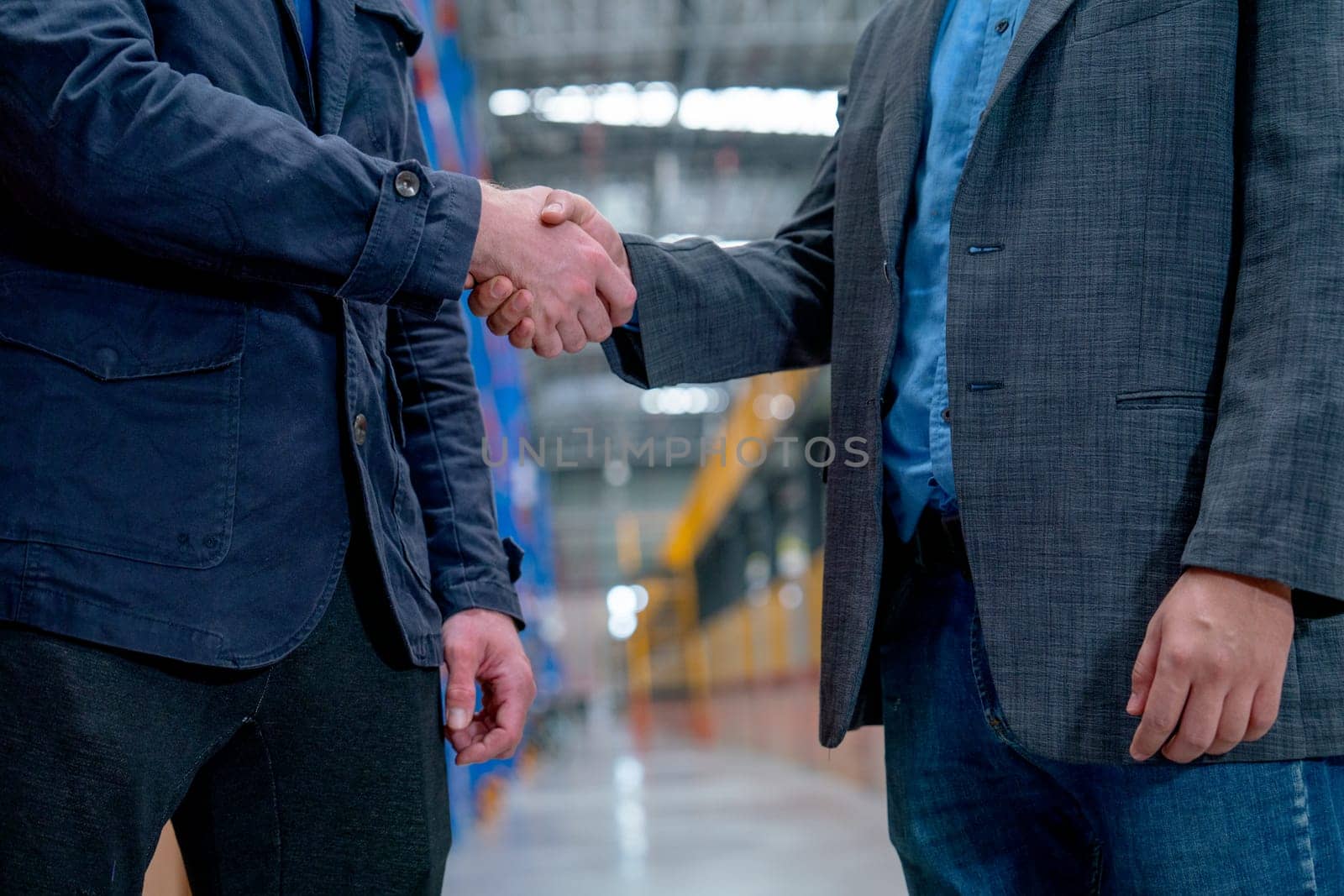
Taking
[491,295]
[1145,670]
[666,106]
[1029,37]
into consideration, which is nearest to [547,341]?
[491,295]

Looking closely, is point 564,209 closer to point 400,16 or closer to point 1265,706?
point 400,16

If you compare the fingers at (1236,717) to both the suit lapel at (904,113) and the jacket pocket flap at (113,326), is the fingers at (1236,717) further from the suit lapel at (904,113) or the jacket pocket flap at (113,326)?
the jacket pocket flap at (113,326)

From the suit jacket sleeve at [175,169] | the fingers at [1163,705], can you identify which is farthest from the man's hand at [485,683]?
the fingers at [1163,705]

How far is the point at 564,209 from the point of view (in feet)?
4.34

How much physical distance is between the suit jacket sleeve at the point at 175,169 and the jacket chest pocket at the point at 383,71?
10.3 inches

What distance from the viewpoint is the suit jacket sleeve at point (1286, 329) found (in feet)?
3.22

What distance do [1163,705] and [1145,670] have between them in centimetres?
4

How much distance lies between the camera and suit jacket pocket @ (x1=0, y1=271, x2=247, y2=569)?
0.95m

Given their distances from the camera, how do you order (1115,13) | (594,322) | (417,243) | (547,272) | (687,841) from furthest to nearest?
1. (687,841)
2. (594,322)
3. (547,272)
4. (1115,13)
5. (417,243)

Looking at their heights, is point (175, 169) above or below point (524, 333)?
above

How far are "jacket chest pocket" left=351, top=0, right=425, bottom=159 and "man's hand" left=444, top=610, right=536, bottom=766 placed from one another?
58 centimetres

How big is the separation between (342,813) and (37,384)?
521 mm

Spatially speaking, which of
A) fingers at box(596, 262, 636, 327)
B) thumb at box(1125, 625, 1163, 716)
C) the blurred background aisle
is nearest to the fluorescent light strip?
the blurred background aisle

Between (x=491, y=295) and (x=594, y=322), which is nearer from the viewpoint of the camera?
(x=491, y=295)
